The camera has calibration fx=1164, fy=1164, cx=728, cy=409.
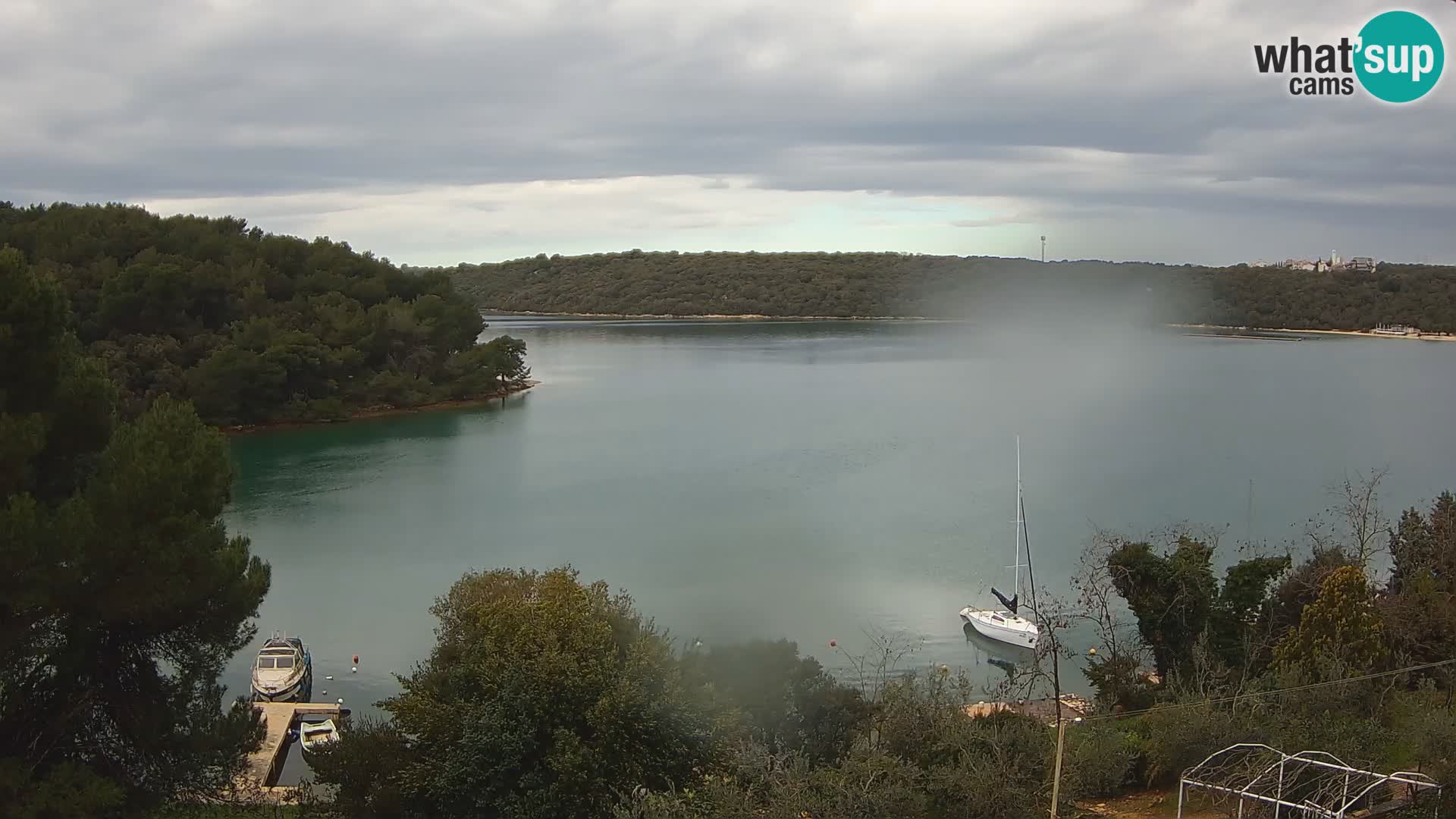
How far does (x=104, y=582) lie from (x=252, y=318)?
31.8 m

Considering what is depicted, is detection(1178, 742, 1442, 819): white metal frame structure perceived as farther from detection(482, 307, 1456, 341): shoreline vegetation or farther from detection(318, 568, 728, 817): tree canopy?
detection(482, 307, 1456, 341): shoreline vegetation

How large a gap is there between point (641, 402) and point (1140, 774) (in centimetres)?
3419

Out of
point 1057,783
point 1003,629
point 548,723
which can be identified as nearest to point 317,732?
point 548,723

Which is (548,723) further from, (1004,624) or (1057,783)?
(1004,624)

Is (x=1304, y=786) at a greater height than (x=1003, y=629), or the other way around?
(x=1304, y=786)

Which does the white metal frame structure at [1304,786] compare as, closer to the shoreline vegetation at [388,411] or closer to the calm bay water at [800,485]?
the calm bay water at [800,485]

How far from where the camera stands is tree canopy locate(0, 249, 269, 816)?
709 centimetres

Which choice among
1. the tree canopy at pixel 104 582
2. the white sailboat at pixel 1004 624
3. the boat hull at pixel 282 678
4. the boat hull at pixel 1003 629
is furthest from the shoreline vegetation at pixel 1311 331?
the tree canopy at pixel 104 582

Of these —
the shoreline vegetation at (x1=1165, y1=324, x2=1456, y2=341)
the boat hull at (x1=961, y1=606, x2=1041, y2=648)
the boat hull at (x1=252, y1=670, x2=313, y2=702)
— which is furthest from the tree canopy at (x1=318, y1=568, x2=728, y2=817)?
the shoreline vegetation at (x1=1165, y1=324, x2=1456, y2=341)

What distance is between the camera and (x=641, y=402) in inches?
1663

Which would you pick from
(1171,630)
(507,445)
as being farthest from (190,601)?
(507,445)

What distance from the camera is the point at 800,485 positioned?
25.4m

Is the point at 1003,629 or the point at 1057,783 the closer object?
the point at 1057,783

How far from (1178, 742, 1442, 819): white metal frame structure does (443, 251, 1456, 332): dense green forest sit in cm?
3991
